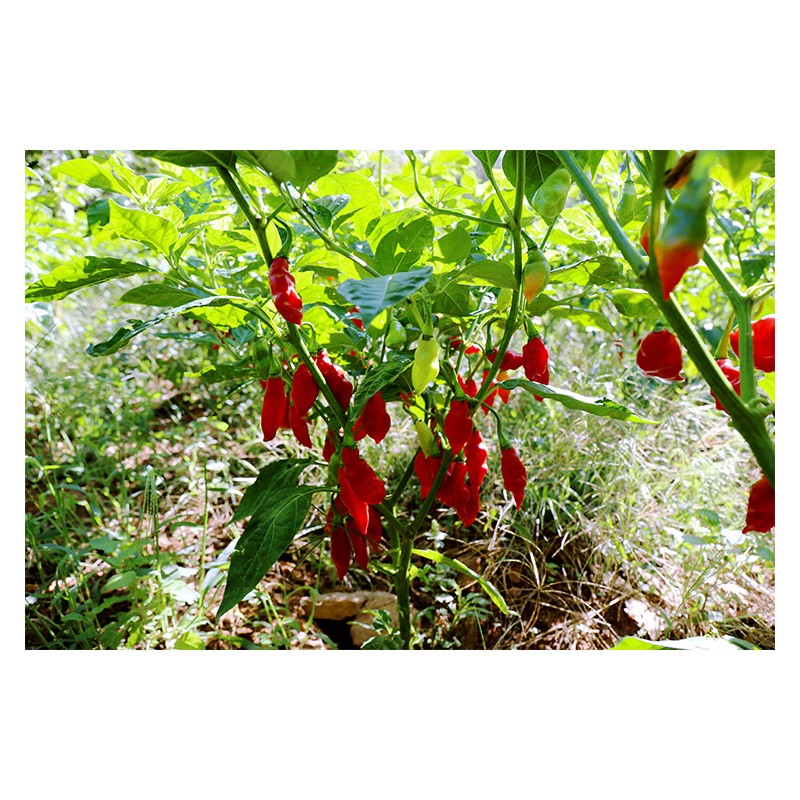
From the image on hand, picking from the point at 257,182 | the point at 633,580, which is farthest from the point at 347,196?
the point at 633,580

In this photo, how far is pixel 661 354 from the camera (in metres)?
0.61

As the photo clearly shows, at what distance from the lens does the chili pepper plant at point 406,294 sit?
1.48 feet

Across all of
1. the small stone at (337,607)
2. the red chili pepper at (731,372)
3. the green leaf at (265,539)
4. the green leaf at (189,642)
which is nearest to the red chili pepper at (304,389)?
the green leaf at (265,539)

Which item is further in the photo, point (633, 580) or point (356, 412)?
point (633, 580)

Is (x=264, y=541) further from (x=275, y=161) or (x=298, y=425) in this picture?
(x=275, y=161)

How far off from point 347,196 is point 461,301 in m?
0.17

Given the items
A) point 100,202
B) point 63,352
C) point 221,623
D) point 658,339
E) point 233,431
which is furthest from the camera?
point 63,352

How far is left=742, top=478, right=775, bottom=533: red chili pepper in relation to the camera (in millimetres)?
478

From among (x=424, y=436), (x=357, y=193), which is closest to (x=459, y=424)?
(x=424, y=436)

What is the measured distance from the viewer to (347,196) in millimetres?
730

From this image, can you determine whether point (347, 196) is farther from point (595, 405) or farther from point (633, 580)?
point (633, 580)

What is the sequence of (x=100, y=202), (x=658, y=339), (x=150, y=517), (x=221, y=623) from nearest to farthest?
(x=658, y=339)
(x=100, y=202)
(x=221, y=623)
(x=150, y=517)

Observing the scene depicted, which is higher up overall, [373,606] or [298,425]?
[298,425]

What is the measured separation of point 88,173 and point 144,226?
0.07 m
